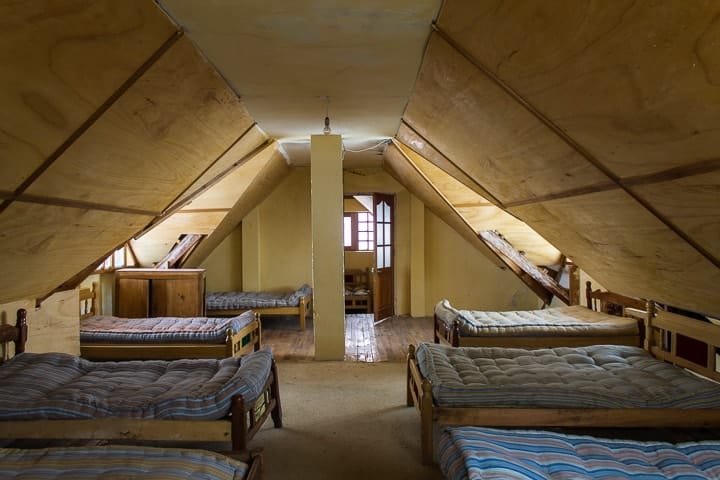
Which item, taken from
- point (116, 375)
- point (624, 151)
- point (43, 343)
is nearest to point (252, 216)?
point (43, 343)

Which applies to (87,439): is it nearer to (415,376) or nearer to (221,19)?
(415,376)

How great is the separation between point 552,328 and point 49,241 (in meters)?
3.58

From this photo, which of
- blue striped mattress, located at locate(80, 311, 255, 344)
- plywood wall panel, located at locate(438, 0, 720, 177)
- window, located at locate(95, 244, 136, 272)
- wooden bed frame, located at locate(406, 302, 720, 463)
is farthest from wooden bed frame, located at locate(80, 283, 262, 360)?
plywood wall panel, located at locate(438, 0, 720, 177)

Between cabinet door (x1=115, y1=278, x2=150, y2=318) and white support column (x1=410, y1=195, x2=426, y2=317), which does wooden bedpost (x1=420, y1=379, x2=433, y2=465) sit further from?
white support column (x1=410, y1=195, x2=426, y2=317)

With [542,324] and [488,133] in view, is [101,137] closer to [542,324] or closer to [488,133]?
[488,133]

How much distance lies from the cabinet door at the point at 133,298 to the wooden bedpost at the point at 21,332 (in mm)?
1849

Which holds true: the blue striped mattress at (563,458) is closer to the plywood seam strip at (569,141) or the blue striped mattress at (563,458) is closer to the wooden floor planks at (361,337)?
the plywood seam strip at (569,141)

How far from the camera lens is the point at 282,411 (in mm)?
2984

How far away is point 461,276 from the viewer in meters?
6.25

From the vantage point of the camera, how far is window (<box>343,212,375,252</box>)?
777 cm

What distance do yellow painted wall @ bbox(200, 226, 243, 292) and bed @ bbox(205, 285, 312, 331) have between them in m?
0.63

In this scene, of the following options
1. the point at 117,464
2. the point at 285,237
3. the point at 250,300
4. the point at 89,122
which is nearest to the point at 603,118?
the point at 89,122

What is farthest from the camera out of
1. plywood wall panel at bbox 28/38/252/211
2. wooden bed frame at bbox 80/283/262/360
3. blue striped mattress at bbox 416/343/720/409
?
wooden bed frame at bbox 80/283/262/360

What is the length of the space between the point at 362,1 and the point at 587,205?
4.92 ft
